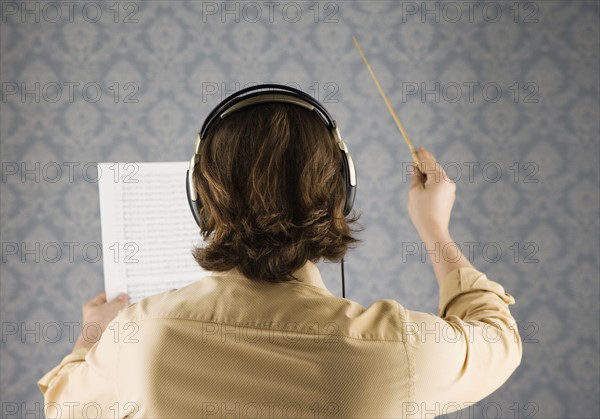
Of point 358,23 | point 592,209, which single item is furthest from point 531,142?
point 358,23

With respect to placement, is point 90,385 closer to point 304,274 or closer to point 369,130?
point 304,274

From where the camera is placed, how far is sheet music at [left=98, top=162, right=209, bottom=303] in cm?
105

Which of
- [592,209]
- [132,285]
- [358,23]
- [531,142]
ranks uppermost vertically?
[358,23]

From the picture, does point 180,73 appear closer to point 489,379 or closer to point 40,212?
point 40,212

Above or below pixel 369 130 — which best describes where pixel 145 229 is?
below

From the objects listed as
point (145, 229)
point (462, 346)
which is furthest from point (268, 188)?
point (145, 229)

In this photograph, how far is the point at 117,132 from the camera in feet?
6.82

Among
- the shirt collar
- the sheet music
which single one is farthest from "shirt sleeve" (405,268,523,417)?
the sheet music

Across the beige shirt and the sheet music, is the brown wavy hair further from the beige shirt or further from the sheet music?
the sheet music

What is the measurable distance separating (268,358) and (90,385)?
0.77 ft

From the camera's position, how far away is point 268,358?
24.5 inches

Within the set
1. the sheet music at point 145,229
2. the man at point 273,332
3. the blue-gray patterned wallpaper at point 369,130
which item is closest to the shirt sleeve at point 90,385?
the man at point 273,332

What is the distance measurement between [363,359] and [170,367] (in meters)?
0.22

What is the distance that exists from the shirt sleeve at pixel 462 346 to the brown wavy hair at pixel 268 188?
0.17m
